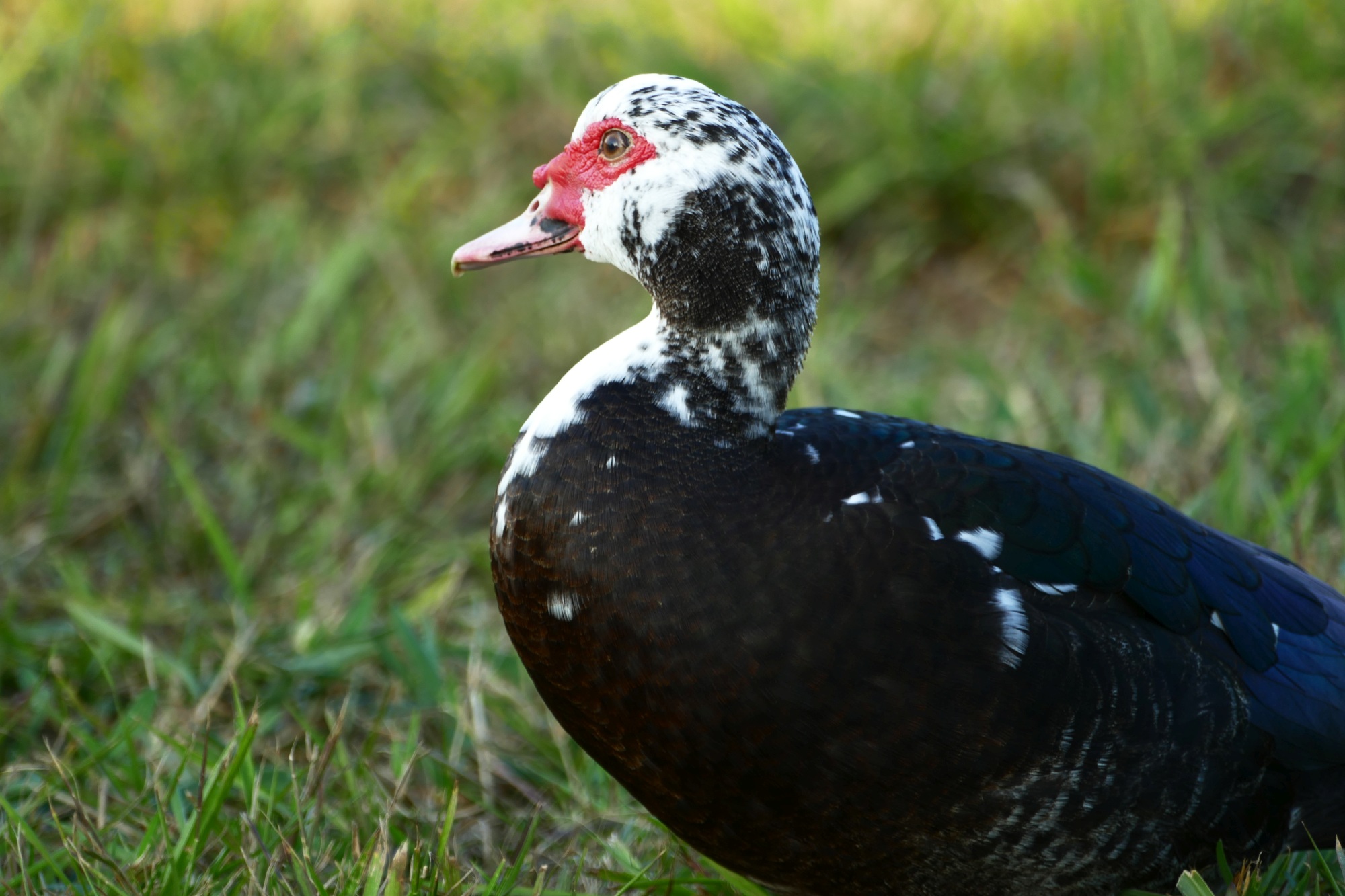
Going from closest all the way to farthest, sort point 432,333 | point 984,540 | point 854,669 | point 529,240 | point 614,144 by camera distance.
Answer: point 854,669, point 984,540, point 614,144, point 529,240, point 432,333

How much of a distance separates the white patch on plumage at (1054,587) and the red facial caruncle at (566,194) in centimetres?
84

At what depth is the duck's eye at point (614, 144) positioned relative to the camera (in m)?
2.08

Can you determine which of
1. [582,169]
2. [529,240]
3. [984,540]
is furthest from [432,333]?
[984,540]

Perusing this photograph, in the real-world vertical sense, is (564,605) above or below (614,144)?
below

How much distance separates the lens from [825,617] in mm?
1847

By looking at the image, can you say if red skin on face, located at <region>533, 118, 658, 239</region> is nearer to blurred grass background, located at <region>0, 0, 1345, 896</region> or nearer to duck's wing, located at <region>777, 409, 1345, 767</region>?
duck's wing, located at <region>777, 409, 1345, 767</region>

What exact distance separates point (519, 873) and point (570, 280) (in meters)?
2.70

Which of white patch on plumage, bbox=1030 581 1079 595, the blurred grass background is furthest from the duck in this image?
the blurred grass background

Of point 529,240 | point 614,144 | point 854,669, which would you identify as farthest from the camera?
point 529,240

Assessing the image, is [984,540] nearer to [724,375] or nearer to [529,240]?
[724,375]

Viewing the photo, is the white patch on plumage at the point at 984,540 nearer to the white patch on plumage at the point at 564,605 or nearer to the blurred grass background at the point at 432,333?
the white patch on plumage at the point at 564,605

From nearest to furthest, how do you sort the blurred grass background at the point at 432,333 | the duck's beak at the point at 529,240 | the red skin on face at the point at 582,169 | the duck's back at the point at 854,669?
the duck's back at the point at 854,669 < the red skin on face at the point at 582,169 < the duck's beak at the point at 529,240 < the blurred grass background at the point at 432,333

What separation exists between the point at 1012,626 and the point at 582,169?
939 millimetres

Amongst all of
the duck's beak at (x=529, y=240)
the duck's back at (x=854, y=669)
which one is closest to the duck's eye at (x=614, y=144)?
the duck's beak at (x=529, y=240)
